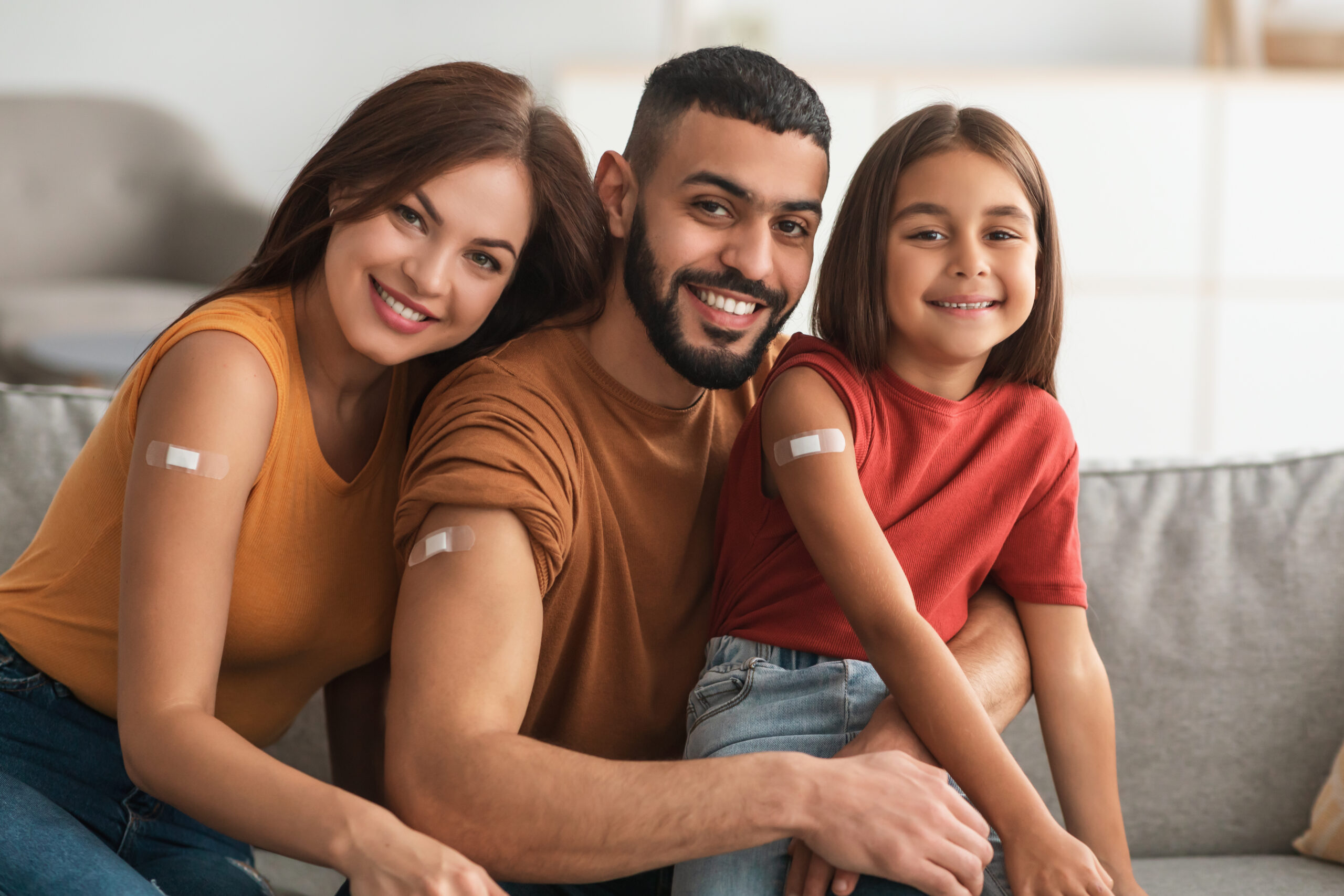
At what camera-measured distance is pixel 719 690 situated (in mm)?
1259

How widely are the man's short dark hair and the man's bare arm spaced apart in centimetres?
61

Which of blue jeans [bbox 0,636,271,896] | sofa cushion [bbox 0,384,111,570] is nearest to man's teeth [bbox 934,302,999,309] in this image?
blue jeans [bbox 0,636,271,896]

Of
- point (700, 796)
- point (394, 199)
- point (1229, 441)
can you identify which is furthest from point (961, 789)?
point (1229, 441)

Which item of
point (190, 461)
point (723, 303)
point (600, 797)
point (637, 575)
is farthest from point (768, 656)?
point (190, 461)

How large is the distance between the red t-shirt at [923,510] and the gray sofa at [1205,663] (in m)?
0.28

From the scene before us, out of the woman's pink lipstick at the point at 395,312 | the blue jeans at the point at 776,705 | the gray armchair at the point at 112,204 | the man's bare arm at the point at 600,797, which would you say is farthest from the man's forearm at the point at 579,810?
the gray armchair at the point at 112,204

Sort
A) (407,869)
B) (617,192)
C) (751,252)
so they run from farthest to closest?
(617,192) < (751,252) < (407,869)

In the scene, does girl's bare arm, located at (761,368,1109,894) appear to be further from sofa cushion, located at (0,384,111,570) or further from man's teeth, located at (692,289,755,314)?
sofa cushion, located at (0,384,111,570)

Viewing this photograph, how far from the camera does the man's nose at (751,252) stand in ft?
4.31

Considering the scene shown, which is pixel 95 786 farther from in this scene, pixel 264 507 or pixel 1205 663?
pixel 1205 663

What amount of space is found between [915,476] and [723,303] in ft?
0.95

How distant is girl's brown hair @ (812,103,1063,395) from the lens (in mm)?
1307

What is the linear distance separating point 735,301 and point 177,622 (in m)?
0.67

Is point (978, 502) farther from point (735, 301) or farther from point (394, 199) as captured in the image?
point (394, 199)
